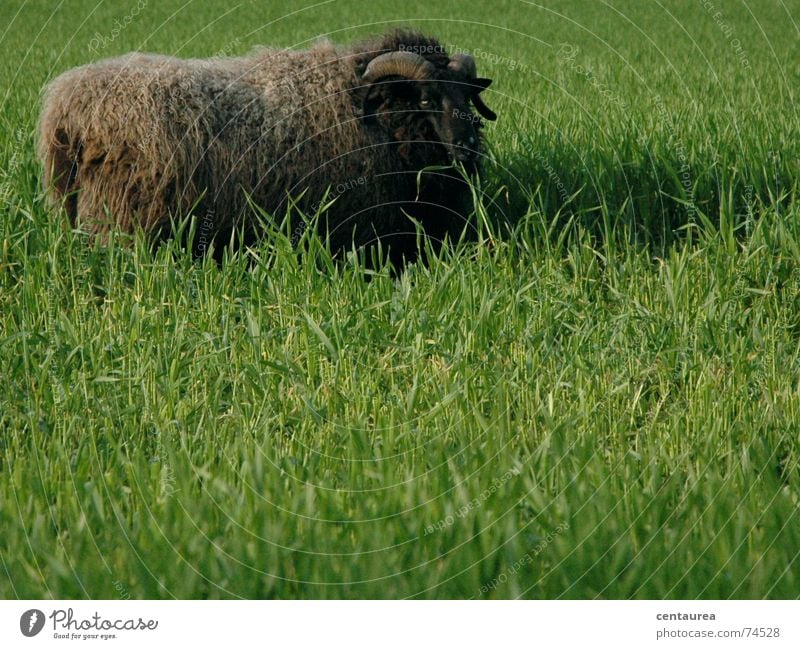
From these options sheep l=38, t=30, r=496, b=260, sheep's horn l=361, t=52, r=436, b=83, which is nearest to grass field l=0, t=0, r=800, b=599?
sheep l=38, t=30, r=496, b=260

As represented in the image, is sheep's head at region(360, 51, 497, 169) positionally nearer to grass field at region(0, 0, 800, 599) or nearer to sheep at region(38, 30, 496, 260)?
sheep at region(38, 30, 496, 260)

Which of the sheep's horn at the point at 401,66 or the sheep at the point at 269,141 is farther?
the sheep's horn at the point at 401,66

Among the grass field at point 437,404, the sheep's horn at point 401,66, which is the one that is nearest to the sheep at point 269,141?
the sheep's horn at point 401,66

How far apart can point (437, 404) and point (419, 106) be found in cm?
234

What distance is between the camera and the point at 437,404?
11.4 feet

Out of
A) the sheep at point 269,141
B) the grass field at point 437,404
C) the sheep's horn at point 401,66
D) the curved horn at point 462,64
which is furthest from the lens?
the curved horn at point 462,64

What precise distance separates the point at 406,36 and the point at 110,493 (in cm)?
334

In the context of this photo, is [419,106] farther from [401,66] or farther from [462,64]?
[462,64]

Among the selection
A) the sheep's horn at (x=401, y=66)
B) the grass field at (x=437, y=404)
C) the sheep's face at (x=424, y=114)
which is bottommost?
the grass field at (x=437, y=404)

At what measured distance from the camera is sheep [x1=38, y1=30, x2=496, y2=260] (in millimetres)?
4941

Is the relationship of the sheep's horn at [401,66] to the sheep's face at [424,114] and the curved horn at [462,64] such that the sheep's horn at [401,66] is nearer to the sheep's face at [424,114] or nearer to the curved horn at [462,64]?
the sheep's face at [424,114]

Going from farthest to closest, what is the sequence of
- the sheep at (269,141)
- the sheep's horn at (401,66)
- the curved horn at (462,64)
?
the curved horn at (462,64)
the sheep's horn at (401,66)
the sheep at (269,141)

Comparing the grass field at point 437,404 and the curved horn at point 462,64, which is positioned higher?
the curved horn at point 462,64

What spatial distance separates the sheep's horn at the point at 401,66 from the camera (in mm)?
5188
